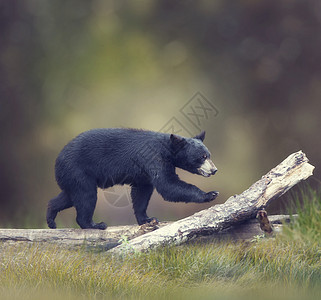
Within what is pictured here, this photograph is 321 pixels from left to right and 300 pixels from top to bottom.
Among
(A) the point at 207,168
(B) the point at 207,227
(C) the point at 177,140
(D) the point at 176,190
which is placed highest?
A: (C) the point at 177,140

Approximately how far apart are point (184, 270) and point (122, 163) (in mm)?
1623

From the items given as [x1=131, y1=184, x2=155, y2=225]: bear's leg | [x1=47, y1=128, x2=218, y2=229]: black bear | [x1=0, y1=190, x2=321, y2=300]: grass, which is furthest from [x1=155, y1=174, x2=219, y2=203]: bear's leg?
[x1=0, y1=190, x2=321, y2=300]: grass

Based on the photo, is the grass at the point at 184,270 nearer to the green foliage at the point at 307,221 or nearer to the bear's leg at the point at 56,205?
the green foliage at the point at 307,221

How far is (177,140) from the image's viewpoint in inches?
241

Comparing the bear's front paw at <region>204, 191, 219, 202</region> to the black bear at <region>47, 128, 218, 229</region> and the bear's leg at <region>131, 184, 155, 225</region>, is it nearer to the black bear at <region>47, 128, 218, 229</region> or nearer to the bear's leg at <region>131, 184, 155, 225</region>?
the black bear at <region>47, 128, 218, 229</region>

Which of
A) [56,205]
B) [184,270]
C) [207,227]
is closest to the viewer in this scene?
[184,270]

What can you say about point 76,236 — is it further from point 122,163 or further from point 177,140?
point 177,140

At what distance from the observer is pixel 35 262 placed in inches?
196

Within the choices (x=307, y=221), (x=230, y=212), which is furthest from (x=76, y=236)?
(x=307, y=221)

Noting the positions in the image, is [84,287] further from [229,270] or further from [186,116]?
[186,116]

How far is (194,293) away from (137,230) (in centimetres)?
133

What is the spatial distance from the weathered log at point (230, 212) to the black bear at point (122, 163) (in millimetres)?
478

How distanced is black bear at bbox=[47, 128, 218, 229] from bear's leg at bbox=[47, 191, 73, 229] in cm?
17

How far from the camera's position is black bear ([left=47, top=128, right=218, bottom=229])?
6152 mm
